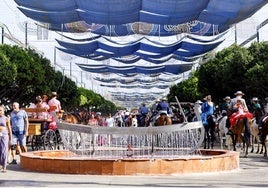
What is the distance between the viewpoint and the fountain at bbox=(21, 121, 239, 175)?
42.1ft

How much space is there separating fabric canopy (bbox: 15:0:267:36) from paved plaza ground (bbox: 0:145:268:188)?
15798mm

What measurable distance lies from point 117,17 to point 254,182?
20.3m

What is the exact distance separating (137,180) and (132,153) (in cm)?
439

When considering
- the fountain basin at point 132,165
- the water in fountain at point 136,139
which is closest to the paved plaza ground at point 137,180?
the fountain basin at point 132,165

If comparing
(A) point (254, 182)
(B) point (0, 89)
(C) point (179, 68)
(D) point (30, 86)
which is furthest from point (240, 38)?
(A) point (254, 182)

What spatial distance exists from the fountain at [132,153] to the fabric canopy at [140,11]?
13718mm

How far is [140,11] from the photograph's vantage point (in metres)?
31.3

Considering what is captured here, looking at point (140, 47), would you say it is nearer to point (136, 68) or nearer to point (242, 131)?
point (136, 68)

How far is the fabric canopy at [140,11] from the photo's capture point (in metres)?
29.2

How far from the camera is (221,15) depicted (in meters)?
31.2

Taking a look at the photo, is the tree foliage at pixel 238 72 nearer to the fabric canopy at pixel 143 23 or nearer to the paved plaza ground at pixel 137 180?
the fabric canopy at pixel 143 23

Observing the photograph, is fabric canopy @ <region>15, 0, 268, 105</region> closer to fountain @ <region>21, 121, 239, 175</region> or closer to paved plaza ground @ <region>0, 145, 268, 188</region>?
fountain @ <region>21, 121, 239, 175</region>

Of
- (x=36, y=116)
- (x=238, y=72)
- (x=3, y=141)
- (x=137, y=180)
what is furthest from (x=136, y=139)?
(x=238, y=72)

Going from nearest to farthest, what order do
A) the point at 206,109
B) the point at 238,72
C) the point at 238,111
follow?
the point at 238,111
the point at 206,109
the point at 238,72
